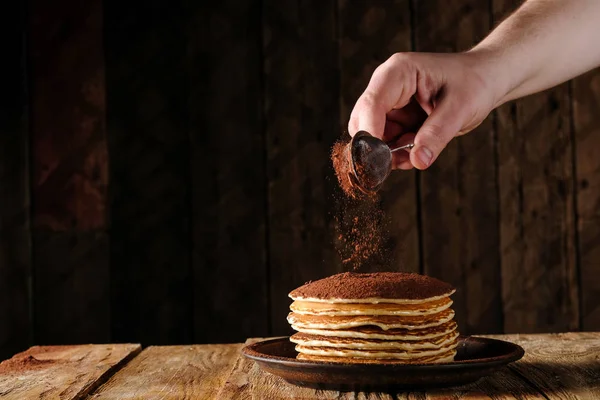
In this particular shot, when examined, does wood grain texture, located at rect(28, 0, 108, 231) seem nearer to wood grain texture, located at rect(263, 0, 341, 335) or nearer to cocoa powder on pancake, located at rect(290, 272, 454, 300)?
wood grain texture, located at rect(263, 0, 341, 335)

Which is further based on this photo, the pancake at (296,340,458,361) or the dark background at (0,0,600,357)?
the dark background at (0,0,600,357)

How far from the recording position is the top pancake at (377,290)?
1104mm

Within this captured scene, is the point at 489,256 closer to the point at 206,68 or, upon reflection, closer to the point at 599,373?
the point at 206,68

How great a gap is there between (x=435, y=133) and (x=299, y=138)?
1.08 metres

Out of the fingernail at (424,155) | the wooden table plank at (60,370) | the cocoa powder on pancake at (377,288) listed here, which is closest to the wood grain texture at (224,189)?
the wooden table plank at (60,370)

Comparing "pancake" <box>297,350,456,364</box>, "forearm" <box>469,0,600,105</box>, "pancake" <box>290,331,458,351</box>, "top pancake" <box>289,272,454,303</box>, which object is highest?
"forearm" <box>469,0,600,105</box>

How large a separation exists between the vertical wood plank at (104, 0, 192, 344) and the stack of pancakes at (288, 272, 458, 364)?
130 centimetres

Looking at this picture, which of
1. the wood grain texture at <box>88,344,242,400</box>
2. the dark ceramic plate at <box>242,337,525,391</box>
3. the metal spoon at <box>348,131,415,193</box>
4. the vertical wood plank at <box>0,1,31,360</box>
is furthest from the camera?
the vertical wood plank at <box>0,1,31,360</box>

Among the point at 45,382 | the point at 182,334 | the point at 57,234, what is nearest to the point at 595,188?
the point at 182,334

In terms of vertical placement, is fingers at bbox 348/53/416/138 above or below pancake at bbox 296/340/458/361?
above

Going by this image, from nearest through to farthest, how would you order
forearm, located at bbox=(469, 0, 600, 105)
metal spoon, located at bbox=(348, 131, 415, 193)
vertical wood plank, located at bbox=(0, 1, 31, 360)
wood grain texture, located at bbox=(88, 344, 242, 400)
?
1. wood grain texture, located at bbox=(88, 344, 242, 400)
2. metal spoon, located at bbox=(348, 131, 415, 193)
3. forearm, located at bbox=(469, 0, 600, 105)
4. vertical wood plank, located at bbox=(0, 1, 31, 360)

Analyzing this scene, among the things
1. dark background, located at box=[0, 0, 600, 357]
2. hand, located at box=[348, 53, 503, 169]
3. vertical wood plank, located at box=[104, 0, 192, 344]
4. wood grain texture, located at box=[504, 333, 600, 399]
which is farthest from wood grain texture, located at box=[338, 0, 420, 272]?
hand, located at box=[348, 53, 503, 169]

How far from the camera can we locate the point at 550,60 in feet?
5.31

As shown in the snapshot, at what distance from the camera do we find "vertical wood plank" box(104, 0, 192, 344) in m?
2.39
